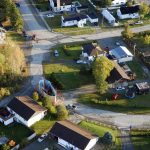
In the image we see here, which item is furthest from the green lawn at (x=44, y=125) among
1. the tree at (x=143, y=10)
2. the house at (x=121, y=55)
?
the tree at (x=143, y=10)

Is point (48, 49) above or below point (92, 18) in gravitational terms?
below

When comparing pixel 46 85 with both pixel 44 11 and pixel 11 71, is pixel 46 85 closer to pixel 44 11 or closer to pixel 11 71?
pixel 11 71

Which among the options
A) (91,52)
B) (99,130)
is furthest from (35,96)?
(91,52)

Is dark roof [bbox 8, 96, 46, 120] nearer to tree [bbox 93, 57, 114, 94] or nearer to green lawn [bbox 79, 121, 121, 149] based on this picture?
green lawn [bbox 79, 121, 121, 149]

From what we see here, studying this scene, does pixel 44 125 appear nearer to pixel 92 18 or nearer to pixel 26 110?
pixel 26 110

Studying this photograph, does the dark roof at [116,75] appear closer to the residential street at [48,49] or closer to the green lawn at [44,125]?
the residential street at [48,49]

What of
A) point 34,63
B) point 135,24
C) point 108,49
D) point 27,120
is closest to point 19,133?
point 27,120
